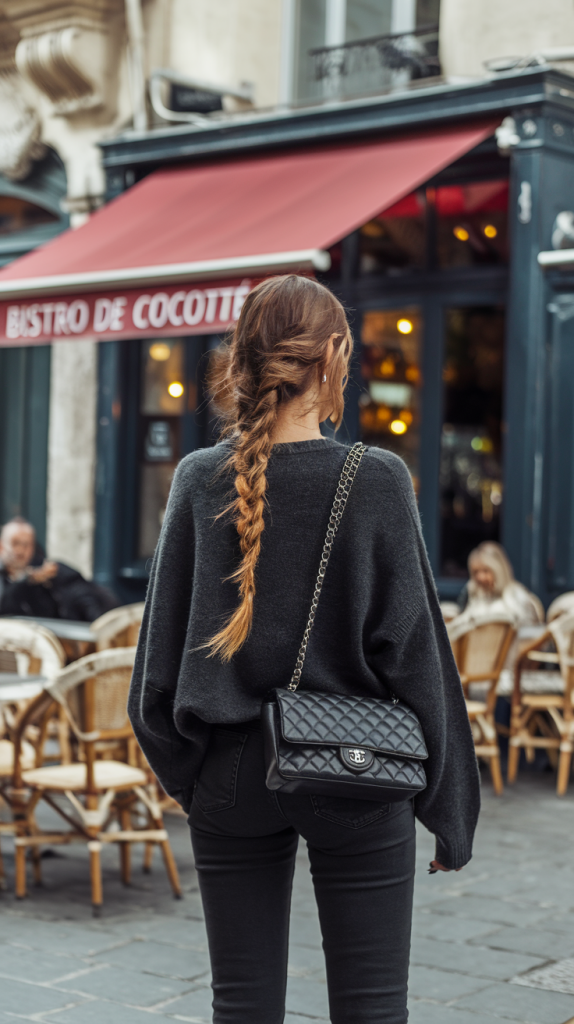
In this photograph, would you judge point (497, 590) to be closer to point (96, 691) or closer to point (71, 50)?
point (96, 691)

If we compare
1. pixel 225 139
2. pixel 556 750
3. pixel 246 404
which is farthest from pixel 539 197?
pixel 246 404

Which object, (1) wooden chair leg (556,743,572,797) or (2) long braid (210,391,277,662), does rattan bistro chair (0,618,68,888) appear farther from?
(2) long braid (210,391,277,662)

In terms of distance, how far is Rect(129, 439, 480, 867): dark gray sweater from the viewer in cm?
222

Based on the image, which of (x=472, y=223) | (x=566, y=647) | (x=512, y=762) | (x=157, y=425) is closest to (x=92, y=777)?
(x=566, y=647)

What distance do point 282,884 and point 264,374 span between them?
868 millimetres

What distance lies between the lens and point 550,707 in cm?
748

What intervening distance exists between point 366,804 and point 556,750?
234 inches

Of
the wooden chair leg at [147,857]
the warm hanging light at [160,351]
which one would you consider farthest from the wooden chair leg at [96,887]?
the warm hanging light at [160,351]

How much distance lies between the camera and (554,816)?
6.75 metres

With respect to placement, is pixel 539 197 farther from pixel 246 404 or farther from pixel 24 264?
pixel 246 404

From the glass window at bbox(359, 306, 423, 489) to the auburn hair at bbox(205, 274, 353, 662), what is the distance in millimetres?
7196

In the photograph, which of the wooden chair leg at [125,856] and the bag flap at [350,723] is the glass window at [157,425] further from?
the bag flap at [350,723]

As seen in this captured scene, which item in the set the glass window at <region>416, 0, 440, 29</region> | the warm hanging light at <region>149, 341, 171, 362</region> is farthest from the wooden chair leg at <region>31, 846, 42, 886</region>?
the glass window at <region>416, 0, 440, 29</region>

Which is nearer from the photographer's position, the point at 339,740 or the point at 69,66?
the point at 339,740
